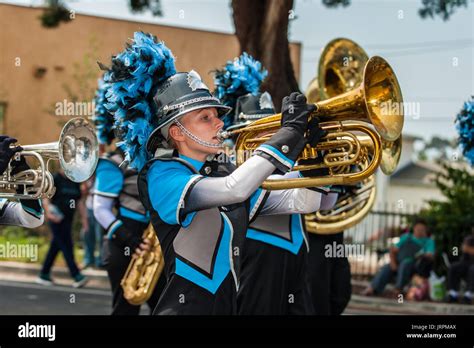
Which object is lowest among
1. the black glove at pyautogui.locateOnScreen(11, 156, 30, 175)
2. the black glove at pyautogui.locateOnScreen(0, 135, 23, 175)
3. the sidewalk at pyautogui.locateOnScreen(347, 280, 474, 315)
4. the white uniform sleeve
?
the sidewalk at pyautogui.locateOnScreen(347, 280, 474, 315)

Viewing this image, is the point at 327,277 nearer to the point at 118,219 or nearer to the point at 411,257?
the point at 118,219

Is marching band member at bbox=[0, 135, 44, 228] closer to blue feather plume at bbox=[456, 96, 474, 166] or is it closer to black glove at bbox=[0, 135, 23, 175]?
black glove at bbox=[0, 135, 23, 175]

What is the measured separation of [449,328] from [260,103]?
3.03 m

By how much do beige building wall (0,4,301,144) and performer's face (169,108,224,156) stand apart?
13718mm

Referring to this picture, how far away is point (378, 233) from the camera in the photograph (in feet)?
44.0

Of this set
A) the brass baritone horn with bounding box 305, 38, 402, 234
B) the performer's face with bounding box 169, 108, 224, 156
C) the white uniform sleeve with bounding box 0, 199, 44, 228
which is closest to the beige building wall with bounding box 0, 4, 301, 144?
the brass baritone horn with bounding box 305, 38, 402, 234

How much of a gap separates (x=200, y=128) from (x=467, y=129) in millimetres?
3215

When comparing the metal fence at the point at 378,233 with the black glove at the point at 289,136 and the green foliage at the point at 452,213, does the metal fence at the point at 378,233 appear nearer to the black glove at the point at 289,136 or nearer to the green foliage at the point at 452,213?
the green foliage at the point at 452,213

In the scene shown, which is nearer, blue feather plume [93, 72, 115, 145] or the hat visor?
the hat visor

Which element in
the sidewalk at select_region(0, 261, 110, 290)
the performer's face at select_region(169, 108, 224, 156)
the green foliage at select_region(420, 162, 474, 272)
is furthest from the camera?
the sidewalk at select_region(0, 261, 110, 290)

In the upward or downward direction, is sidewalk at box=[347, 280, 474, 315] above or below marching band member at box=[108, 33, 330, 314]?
below

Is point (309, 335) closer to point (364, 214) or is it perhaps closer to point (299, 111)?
point (364, 214)

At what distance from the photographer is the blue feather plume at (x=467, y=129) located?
702 cm

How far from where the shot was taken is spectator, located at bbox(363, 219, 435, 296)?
443 inches
